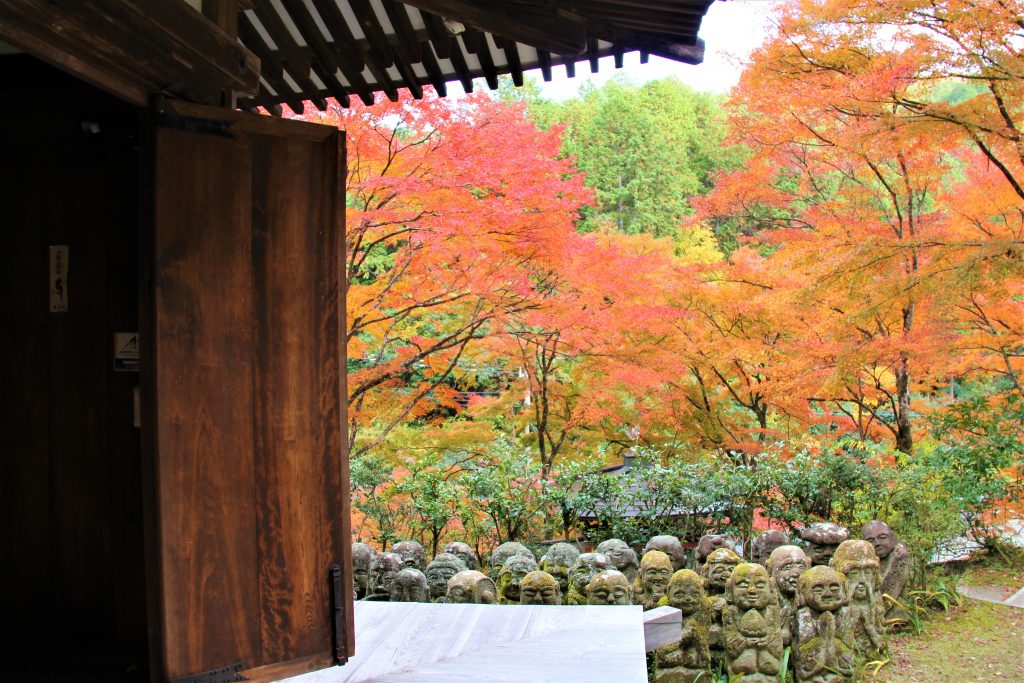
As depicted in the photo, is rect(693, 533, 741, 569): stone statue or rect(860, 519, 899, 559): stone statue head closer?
rect(693, 533, 741, 569): stone statue

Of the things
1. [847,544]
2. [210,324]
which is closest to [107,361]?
[210,324]

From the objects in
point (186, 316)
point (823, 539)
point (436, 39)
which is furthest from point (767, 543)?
point (186, 316)

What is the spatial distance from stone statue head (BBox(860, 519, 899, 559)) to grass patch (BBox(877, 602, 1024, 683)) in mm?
600

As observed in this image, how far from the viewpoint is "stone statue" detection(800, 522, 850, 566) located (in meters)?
5.37

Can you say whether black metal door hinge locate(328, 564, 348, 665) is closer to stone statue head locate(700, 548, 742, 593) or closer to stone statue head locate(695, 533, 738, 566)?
stone statue head locate(700, 548, 742, 593)

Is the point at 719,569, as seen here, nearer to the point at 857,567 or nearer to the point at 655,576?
the point at 655,576

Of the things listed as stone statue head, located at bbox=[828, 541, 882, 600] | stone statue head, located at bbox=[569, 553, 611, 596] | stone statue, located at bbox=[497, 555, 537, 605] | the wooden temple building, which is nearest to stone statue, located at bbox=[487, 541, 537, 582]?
stone statue, located at bbox=[497, 555, 537, 605]

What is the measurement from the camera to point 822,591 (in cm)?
441

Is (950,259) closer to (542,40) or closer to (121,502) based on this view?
(542,40)

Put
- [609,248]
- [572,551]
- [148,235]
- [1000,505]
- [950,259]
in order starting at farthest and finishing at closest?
[609,248] → [1000,505] → [950,259] → [572,551] → [148,235]

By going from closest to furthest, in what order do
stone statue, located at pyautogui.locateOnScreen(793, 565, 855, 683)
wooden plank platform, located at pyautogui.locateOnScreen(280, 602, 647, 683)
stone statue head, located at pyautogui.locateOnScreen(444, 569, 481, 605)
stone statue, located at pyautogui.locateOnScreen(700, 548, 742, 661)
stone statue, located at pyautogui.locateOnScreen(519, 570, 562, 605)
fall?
wooden plank platform, located at pyautogui.locateOnScreen(280, 602, 647, 683) → stone statue head, located at pyautogui.locateOnScreen(444, 569, 481, 605) → stone statue, located at pyautogui.locateOnScreen(519, 570, 562, 605) → stone statue, located at pyautogui.locateOnScreen(700, 548, 742, 661) → stone statue, located at pyautogui.locateOnScreen(793, 565, 855, 683)

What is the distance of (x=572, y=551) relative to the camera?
4574mm

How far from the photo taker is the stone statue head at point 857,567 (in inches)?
185

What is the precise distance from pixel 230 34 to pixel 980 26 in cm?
460
